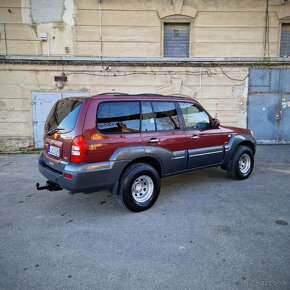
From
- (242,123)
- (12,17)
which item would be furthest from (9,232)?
(242,123)

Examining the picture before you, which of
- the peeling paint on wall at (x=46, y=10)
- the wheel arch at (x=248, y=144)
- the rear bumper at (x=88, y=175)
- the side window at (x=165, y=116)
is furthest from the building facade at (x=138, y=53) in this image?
the rear bumper at (x=88, y=175)

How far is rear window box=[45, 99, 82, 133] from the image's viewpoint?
3.95 m

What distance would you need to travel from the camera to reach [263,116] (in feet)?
35.2

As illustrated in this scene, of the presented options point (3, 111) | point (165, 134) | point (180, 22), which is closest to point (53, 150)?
point (165, 134)

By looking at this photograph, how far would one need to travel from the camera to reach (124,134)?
4219mm

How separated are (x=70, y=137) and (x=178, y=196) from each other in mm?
2446

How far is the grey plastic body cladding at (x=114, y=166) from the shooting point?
3830 mm

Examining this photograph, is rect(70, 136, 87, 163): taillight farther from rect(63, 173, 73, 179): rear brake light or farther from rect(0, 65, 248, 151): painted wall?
rect(0, 65, 248, 151): painted wall

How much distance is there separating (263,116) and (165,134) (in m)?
7.56

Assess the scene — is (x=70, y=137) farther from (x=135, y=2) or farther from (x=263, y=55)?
(x=263, y=55)

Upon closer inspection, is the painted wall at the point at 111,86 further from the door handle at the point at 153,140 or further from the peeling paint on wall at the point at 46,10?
the door handle at the point at 153,140

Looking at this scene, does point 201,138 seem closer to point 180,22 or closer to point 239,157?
point 239,157

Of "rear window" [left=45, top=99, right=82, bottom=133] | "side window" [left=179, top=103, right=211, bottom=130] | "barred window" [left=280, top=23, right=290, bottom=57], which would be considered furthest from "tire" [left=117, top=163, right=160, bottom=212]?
"barred window" [left=280, top=23, right=290, bottom=57]

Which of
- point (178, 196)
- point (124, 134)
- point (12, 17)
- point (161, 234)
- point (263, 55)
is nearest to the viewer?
point (161, 234)
